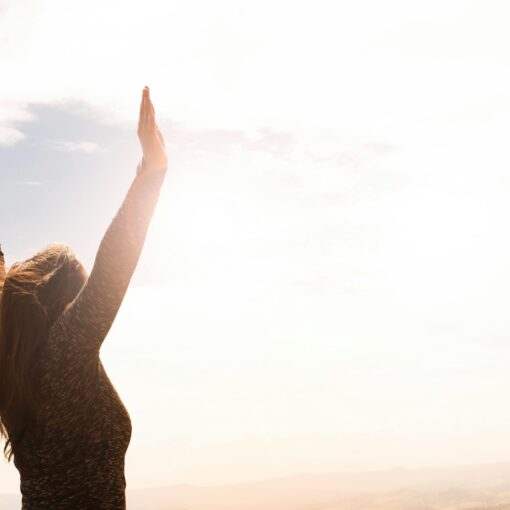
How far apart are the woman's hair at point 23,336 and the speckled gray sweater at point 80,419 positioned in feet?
0.19

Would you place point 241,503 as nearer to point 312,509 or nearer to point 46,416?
point 312,509

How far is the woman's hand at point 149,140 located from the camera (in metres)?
3.17

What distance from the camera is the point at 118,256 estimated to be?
304 centimetres

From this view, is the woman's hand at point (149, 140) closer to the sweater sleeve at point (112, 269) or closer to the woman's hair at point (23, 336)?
the sweater sleeve at point (112, 269)

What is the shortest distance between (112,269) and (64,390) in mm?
689

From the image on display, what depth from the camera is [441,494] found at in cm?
12225

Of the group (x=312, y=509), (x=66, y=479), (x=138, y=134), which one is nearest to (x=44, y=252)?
(x=138, y=134)

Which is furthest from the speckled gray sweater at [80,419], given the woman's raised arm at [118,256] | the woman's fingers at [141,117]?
the woman's fingers at [141,117]

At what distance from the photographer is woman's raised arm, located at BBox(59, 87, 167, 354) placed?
3037 millimetres

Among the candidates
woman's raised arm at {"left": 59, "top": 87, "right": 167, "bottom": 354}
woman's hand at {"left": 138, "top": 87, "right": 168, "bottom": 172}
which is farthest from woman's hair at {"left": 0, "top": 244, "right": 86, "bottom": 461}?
woman's hand at {"left": 138, "top": 87, "right": 168, "bottom": 172}

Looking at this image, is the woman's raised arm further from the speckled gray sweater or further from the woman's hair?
the woman's hair

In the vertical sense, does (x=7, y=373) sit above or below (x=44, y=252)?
below

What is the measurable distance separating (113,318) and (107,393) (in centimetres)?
44

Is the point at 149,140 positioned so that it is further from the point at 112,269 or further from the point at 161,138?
the point at 112,269
